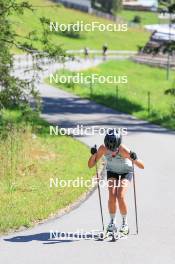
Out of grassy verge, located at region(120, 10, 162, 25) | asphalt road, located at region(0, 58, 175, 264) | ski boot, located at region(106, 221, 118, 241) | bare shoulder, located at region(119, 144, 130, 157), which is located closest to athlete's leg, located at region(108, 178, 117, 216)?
ski boot, located at region(106, 221, 118, 241)

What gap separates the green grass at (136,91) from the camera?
2752cm

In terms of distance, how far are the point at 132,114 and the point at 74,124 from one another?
405 cm

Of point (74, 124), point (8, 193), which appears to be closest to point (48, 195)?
point (8, 193)

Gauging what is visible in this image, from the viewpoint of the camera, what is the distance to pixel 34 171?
15.7 metres

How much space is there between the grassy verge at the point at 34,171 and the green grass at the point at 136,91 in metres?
2.03

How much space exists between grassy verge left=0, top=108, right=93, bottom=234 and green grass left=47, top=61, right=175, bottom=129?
2.03 m

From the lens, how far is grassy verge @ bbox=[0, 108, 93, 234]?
12332 millimetres

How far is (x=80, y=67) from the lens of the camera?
169ft

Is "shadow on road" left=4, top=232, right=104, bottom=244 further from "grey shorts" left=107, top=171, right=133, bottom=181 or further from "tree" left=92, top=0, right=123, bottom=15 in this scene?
"tree" left=92, top=0, right=123, bottom=15

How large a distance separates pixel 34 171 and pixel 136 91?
82.3ft

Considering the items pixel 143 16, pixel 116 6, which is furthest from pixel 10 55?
pixel 143 16

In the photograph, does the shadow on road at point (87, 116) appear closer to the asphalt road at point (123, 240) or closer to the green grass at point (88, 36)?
the asphalt road at point (123, 240)

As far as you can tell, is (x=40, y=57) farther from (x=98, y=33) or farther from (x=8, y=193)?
(x=98, y=33)

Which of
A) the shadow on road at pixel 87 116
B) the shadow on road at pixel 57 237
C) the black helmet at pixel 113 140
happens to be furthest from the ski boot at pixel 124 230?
the shadow on road at pixel 87 116
